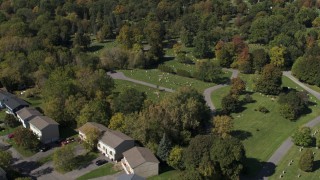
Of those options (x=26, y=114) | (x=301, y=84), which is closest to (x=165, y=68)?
(x=301, y=84)

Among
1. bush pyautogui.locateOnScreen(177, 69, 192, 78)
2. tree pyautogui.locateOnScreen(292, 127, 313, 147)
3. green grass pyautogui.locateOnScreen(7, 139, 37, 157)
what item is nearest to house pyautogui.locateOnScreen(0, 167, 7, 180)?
green grass pyautogui.locateOnScreen(7, 139, 37, 157)

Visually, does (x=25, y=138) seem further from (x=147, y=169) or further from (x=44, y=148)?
(x=147, y=169)

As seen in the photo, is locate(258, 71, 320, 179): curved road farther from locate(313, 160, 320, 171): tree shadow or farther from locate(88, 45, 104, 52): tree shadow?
locate(88, 45, 104, 52): tree shadow

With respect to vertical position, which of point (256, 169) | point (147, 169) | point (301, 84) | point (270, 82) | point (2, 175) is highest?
point (270, 82)

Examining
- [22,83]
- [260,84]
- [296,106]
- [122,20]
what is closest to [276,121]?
[296,106]

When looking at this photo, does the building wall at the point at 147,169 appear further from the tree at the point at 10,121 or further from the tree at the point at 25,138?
the tree at the point at 10,121

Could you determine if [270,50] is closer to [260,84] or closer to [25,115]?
[260,84]
